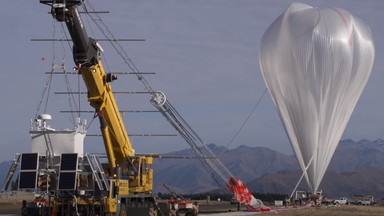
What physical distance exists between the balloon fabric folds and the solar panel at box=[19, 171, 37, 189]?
124 feet

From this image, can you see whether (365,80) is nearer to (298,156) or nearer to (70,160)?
(298,156)

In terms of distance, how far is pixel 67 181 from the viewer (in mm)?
37156

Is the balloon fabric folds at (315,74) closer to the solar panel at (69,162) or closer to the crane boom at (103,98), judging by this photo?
the crane boom at (103,98)

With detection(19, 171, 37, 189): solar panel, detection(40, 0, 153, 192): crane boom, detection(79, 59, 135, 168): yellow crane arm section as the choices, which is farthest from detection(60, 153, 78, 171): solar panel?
detection(79, 59, 135, 168): yellow crane arm section

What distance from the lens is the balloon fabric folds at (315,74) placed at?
70.8m

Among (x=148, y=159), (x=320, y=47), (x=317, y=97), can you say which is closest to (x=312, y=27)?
(x=320, y=47)

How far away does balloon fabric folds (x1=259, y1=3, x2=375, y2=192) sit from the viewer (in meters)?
70.8

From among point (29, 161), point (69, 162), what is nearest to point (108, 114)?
point (69, 162)

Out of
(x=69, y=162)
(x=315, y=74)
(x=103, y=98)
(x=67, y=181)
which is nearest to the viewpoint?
(x=67, y=181)

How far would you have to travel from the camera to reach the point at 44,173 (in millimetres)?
38125

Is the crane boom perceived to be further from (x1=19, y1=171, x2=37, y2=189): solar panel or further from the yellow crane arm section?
(x1=19, y1=171, x2=37, y2=189): solar panel

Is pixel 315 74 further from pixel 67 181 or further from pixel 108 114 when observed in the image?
pixel 67 181

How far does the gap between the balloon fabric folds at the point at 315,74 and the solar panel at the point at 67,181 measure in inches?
1470

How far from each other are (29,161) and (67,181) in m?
2.25
